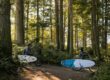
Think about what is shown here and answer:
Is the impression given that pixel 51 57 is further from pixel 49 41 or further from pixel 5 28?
pixel 49 41

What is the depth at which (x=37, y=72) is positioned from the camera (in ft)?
42.9

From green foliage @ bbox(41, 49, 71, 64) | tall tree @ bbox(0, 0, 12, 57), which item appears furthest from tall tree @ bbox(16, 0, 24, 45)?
tall tree @ bbox(0, 0, 12, 57)

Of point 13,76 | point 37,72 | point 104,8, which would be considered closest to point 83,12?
point 104,8

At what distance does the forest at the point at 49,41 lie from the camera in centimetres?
1111

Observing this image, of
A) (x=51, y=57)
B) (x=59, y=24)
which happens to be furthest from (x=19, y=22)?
(x=51, y=57)

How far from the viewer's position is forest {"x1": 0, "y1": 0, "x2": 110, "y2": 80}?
11.1 meters

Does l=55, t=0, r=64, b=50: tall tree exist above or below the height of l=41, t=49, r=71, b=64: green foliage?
above

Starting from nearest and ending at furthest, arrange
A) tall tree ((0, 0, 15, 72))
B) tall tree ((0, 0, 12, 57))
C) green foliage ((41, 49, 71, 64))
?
tall tree ((0, 0, 15, 72))
tall tree ((0, 0, 12, 57))
green foliage ((41, 49, 71, 64))

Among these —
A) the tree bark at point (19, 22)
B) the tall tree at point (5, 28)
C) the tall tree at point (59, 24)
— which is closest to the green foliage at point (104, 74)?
the tall tree at point (5, 28)

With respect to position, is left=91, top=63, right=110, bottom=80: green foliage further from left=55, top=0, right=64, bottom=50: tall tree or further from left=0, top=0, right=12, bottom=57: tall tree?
left=55, top=0, right=64, bottom=50: tall tree

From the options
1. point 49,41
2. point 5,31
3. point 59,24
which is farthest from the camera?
point 49,41

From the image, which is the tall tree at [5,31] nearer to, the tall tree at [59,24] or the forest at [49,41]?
the forest at [49,41]

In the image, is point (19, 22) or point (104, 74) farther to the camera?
point (19, 22)

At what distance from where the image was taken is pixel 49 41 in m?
31.0
